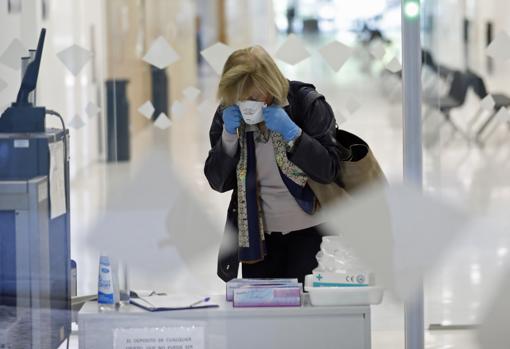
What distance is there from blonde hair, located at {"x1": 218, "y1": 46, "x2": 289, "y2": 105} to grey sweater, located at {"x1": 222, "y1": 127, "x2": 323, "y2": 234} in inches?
5.9

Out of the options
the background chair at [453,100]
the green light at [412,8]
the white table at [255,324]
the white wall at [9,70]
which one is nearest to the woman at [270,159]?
the white table at [255,324]

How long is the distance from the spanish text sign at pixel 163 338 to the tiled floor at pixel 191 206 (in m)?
0.59

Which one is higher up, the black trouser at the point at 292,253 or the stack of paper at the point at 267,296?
the black trouser at the point at 292,253

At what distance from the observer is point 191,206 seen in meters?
4.45

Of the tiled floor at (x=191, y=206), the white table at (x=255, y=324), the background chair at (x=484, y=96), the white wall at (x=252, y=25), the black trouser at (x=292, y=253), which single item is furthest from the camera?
the background chair at (x=484, y=96)

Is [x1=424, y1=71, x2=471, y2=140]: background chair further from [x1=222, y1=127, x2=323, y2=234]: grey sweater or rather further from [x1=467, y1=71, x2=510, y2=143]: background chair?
[x1=222, y1=127, x2=323, y2=234]: grey sweater

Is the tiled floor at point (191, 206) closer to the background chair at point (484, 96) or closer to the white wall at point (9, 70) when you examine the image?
the background chair at point (484, 96)

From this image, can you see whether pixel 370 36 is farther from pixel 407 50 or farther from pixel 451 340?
pixel 451 340

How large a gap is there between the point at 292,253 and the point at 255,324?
33 centimetres

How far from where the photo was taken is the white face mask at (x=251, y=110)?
3568 millimetres

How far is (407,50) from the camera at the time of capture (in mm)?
3787

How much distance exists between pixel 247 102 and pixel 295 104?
0.63ft

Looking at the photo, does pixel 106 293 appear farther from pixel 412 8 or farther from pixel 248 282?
pixel 412 8

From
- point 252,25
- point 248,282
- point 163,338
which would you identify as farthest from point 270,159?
point 252,25
